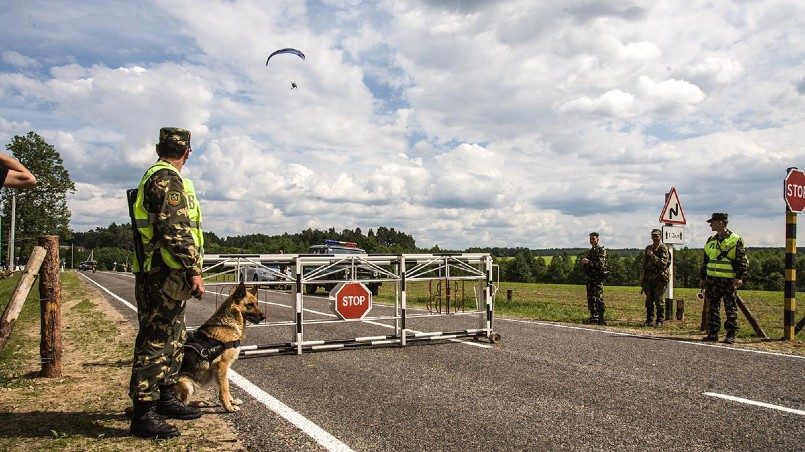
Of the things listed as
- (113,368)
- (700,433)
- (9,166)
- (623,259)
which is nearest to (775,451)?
(700,433)

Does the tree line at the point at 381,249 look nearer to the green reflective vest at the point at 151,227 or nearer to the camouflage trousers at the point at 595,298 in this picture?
the camouflage trousers at the point at 595,298

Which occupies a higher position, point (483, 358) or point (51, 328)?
point (51, 328)

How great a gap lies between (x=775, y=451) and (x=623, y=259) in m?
76.8

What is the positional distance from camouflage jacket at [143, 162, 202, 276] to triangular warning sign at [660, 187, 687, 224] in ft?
42.3

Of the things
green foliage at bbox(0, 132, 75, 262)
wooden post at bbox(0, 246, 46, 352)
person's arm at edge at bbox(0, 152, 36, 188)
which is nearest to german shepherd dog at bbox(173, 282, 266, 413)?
wooden post at bbox(0, 246, 46, 352)

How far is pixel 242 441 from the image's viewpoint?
4.45 m

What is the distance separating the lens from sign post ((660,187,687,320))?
1429 centimetres

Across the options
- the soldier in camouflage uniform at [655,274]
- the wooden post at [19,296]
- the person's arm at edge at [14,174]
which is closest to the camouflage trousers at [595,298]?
the soldier in camouflage uniform at [655,274]

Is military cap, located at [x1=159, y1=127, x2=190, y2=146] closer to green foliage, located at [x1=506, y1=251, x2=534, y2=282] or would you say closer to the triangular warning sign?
the triangular warning sign

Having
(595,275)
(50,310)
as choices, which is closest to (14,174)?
(50,310)

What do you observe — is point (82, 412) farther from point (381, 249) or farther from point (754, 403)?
point (381, 249)

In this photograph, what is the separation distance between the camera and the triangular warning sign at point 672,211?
14398 mm

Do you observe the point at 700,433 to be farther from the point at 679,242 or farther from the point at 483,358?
the point at 679,242

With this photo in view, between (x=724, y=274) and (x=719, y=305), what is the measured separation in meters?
0.61
